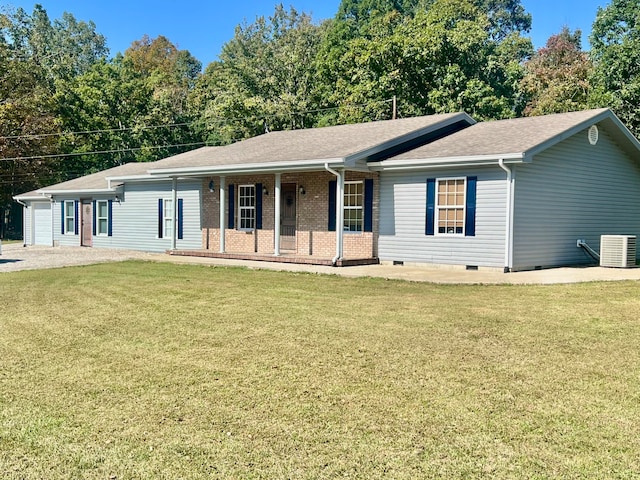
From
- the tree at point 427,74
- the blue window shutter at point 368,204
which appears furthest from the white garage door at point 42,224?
the blue window shutter at point 368,204

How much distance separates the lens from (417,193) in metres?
14.9

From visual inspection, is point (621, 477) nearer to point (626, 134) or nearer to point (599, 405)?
point (599, 405)

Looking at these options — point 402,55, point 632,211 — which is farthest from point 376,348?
point 402,55

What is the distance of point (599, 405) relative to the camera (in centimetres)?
441

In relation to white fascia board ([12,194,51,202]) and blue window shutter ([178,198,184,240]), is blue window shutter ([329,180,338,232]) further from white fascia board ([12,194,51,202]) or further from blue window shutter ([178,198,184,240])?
white fascia board ([12,194,51,202])

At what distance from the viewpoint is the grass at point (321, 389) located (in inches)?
140

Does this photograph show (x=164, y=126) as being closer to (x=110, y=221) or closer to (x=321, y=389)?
(x=110, y=221)

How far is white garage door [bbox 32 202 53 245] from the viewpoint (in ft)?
88.2

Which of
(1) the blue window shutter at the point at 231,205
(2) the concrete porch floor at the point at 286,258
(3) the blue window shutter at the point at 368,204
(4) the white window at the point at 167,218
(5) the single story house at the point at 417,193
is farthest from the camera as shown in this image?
(4) the white window at the point at 167,218

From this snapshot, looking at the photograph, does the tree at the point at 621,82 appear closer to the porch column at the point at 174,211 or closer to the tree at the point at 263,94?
the tree at the point at 263,94

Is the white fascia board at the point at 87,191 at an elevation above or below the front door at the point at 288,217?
above

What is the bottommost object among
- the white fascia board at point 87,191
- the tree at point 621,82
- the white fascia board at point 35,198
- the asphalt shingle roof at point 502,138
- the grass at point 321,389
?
the grass at point 321,389

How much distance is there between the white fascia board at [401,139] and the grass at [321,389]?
21.6 ft

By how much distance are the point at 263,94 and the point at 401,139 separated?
26.8 metres
